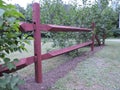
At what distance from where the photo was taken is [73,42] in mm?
5762

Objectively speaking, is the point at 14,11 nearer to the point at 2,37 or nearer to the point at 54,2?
the point at 2,37

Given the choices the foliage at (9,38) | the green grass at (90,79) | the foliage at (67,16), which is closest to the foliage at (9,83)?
the foliage at (9,38)

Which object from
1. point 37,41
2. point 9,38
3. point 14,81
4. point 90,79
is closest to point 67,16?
point 90,79

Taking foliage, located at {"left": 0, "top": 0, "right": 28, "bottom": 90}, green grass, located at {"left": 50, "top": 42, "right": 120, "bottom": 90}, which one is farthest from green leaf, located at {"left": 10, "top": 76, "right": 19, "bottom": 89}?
green grass, located at {"left": 50, "top": 42, "right": 120, "bottom": 90}

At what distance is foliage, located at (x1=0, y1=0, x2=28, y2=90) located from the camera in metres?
1.26

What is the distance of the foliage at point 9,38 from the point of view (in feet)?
4.12

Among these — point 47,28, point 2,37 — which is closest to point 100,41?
point 47,28

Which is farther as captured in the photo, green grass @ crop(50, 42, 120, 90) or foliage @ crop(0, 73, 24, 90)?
green grass @ crop(50, 42, 120, 90)

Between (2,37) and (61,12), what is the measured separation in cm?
431

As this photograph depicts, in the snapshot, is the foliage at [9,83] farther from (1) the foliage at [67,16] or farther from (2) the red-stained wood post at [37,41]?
(1) the foliage at [67,16]

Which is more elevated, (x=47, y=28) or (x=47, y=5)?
(x=47, y=5)

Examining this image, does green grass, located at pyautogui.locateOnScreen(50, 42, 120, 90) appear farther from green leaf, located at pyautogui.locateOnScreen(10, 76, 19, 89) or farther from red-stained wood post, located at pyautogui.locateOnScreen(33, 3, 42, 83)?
green leaf, located at pyautogui.locateOnScreen(10, 76, 19, 89)

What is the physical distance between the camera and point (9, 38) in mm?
1534

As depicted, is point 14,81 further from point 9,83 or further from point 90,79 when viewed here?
point 90,79
